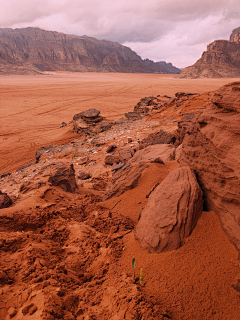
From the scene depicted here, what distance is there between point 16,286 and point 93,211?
1751 millimetres

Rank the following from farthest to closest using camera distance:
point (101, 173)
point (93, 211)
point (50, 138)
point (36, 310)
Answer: point (50, 138) < point (101, 173) < point (93, 211) < point (36, 310)

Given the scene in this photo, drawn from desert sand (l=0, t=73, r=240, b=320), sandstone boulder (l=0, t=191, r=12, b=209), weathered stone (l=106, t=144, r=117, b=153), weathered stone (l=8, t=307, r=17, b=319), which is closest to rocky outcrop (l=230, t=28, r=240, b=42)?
weathered stone (l=106, t=144, r=117, b=153)

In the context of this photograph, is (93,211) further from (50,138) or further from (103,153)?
(50,138)

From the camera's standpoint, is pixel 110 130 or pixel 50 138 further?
pixel 50 138

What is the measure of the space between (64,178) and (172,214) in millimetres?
3033

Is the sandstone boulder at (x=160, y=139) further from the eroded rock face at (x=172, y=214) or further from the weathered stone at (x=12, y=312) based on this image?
the weathered stone at (x=12, y=312)

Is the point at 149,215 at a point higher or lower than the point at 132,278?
higher

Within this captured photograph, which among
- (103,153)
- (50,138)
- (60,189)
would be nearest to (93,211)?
(60,189)

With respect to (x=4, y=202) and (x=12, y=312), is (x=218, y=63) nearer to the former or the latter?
(x=4, y=202)

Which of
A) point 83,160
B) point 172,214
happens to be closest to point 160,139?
point 83,160

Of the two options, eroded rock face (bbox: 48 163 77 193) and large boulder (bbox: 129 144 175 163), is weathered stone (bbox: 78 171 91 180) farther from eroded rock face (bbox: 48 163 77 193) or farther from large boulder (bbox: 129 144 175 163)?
large boulder (bbox: 129 144 175 163)

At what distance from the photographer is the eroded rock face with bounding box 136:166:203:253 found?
85.0 inches

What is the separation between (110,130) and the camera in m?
11.1

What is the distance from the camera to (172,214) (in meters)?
2.28
